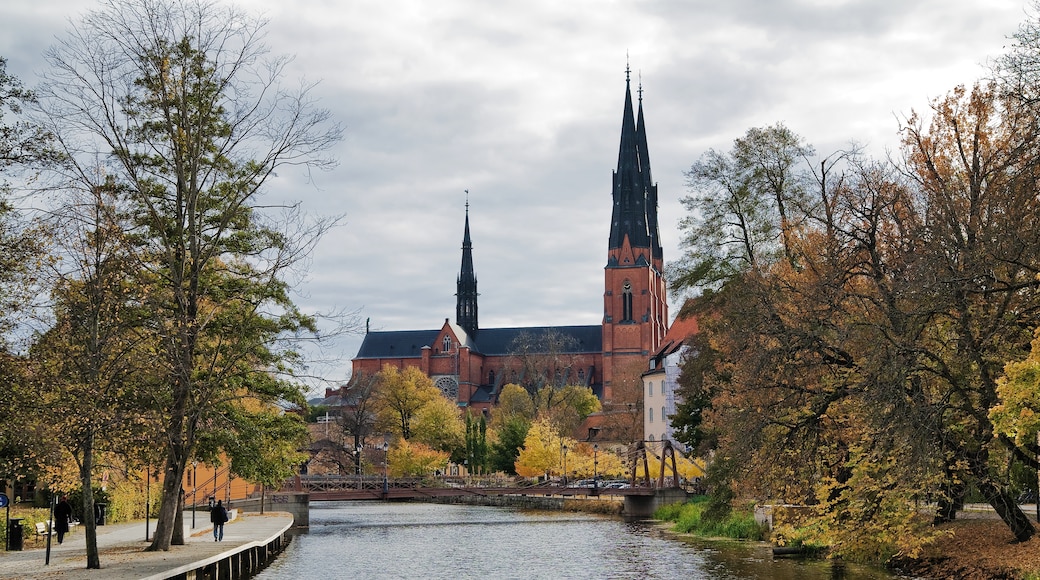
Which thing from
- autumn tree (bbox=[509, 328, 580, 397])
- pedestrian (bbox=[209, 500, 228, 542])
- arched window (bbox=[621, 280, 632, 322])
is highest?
arched window (bbox=[621, 280, 632, 322])

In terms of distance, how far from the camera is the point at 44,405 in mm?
20828

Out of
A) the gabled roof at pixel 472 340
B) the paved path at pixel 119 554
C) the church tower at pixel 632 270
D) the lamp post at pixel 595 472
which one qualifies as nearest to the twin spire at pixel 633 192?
the church tower at pixel 632 270

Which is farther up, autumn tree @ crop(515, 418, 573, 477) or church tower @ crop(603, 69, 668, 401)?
church tower @ crop(603, 69, 668, 401)

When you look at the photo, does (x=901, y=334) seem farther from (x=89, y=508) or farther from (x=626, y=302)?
(x=626, y=302)

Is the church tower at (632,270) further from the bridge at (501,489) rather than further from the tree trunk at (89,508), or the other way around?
the tree trunk at (89,508)

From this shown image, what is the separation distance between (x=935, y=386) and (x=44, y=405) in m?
17.9

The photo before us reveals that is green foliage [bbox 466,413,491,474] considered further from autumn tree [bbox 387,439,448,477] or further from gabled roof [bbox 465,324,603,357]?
gabled roof [bbox 465,324,603,357]

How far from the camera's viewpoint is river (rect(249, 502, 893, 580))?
3003 cm

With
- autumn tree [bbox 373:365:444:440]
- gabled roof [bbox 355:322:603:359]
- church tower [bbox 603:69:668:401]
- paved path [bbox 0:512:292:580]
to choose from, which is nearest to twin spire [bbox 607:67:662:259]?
church tower [bbox 603:69:668:401]

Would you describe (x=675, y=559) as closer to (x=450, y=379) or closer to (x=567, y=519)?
(x=567, y=519)

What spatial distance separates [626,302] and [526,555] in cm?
10053

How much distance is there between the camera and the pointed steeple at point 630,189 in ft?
401

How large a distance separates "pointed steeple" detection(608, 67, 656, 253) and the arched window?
205 inches

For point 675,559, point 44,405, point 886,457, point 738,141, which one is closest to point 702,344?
point 738,141
